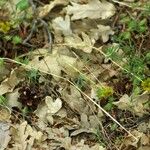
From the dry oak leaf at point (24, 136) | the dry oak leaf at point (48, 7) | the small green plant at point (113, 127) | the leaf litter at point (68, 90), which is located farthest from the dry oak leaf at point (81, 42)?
the dry oak leaf at point (24, 136)

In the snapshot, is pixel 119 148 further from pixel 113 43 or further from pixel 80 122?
pixel 113 43

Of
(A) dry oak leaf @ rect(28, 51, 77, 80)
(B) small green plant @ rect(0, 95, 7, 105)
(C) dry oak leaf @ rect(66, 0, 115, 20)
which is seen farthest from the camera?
(C) dry oak leaf @ rect(66, 0, 115, 20)

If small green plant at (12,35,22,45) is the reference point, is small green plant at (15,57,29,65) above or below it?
below

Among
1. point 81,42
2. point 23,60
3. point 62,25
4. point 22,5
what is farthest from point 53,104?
point 22,5

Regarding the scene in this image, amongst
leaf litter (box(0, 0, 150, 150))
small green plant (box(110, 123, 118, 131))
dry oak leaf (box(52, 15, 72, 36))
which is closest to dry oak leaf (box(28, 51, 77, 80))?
leaf litter (box(0, 0, 150, 150))

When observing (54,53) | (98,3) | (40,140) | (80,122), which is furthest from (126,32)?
(40,140)

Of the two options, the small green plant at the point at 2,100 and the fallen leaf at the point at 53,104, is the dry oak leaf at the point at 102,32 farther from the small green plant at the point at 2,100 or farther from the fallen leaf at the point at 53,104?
the small green plant at the point at 2,100

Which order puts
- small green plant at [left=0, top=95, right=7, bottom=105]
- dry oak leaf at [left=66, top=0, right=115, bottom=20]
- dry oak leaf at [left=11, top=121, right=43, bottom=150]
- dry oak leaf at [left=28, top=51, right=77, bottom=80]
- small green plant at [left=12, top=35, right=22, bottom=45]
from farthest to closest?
dry oak leaf at [left=66, top=0, right=115, bottom=20], small green plant at [left=12, top=35, right=22, bottom=45], dry oak leaf at [left=28, top=51, right=77, bottom=80], small green plant at [left=0, top=95, right=7, bottom=105], dry oak leaf at [left=11, top=121, right=43, bottom=150]

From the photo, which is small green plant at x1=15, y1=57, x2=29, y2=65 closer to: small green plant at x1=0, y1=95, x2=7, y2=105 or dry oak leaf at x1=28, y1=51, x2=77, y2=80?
dry oak leaf at x1=28, y1=51, x2=77, y2=80
